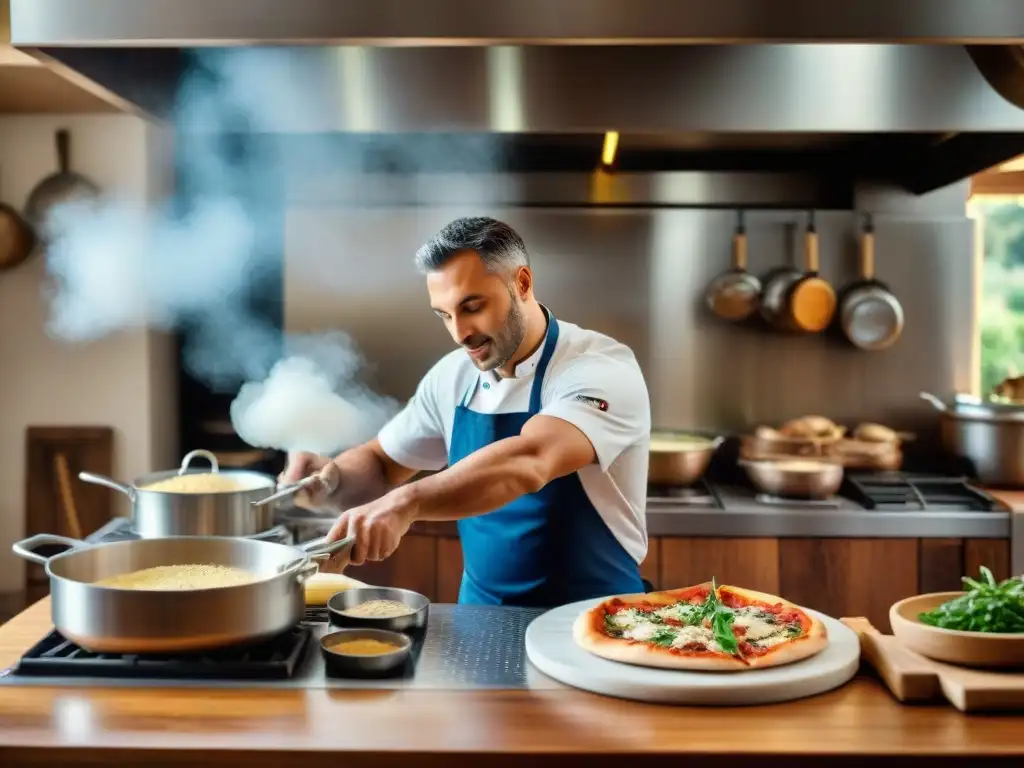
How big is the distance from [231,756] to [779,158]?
3.61 meters

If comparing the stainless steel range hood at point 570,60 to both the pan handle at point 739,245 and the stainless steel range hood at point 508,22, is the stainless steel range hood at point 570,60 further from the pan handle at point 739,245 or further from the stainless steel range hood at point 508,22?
the pan handle at point 739,245

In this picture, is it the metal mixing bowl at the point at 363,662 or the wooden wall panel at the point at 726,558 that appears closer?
the metal mixing bowl at the point at 363,662

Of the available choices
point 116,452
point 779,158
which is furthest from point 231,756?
point 779,158

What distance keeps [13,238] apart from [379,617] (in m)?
3.02

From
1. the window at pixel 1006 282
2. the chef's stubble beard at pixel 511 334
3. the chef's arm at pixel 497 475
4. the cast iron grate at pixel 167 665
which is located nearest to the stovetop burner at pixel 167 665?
the cast iron grate at pixel 167 665

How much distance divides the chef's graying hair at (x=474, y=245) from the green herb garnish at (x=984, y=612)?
115 cm

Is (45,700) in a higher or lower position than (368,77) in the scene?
lower

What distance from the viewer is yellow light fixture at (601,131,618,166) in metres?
3.76

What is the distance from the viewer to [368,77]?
2.51 meters

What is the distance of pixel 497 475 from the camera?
209 centimetres

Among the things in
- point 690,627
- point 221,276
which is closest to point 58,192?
point 221,276

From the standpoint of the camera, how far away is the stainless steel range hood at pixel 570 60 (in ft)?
5.46

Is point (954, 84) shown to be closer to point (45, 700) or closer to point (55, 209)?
point (45, 700)

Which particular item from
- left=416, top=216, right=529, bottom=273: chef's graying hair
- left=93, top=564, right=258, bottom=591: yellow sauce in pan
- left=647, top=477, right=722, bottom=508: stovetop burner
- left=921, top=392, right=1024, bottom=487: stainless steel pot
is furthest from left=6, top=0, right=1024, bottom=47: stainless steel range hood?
left=921, top=392, right=1024, bottom=487: stainless steel pot
